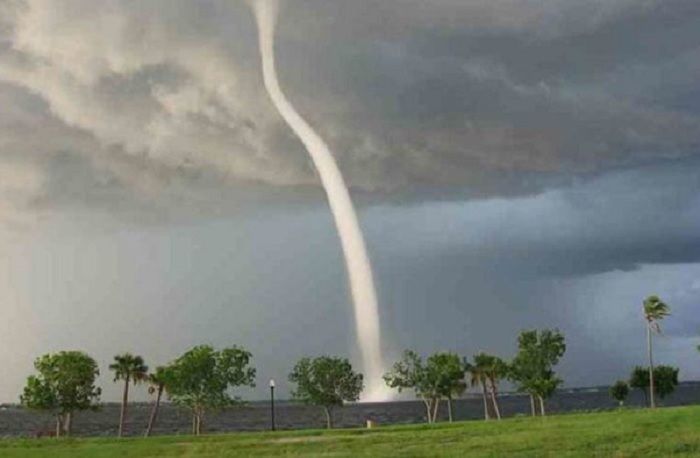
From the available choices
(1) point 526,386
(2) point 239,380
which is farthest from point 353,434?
(1) point 526,386

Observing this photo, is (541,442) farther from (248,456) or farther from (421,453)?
(248,456)

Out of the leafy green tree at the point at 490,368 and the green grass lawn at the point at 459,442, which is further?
the leafy green tree at the point at 490,368

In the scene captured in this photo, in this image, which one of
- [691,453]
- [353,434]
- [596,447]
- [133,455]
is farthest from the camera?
[353,434]

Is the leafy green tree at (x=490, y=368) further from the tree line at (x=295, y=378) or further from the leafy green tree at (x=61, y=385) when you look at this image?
the leafy green tree at (x=61, y=385)

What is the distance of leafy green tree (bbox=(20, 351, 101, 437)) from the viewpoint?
92938mm

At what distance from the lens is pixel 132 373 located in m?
104

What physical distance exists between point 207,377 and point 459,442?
2129 inches

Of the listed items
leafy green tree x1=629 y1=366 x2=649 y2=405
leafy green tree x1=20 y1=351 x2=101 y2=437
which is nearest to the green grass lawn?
leafy green tree x1=20 y1=351 x2=101 y2=437

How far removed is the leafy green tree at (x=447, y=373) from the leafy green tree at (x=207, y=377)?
78.3ft

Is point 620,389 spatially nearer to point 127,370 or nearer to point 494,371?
point 494,371

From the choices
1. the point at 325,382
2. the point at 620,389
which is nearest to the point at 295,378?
the point at 325,382

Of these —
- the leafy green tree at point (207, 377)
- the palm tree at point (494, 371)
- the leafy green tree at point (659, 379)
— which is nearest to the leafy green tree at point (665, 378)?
the leafy green tree at point (659, 379)

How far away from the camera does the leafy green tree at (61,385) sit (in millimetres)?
92938

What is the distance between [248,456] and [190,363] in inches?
2051
